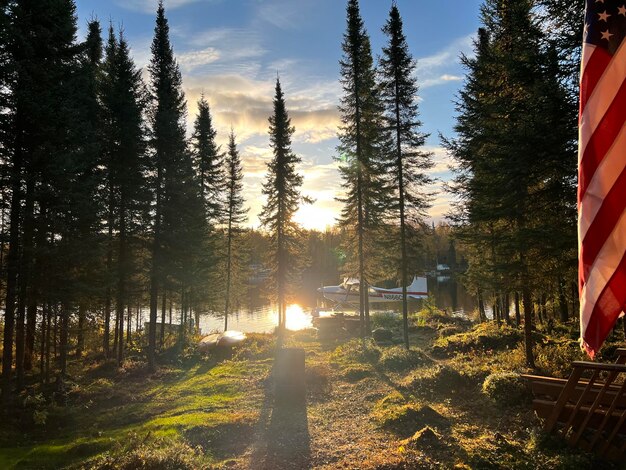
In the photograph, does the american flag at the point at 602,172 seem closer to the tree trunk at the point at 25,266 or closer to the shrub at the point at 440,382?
the shrub at the point at 440,382

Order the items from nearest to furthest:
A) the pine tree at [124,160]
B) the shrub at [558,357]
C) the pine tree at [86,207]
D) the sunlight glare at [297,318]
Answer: the shrub at [558,357] < the pine tree at [86,207] < the pine tree at [124,160] < the sunlight glare at [297,318]

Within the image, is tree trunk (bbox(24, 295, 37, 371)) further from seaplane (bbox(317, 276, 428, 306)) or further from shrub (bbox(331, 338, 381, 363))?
A: seaplane (bbox(317, 276, 428, 306))

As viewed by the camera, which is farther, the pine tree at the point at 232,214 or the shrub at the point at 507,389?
the pine tree at the point at 232,214

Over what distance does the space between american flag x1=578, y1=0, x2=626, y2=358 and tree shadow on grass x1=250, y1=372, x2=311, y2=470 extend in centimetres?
724

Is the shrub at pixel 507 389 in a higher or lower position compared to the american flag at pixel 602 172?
lower

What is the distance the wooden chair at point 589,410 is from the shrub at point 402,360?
34.1 feet

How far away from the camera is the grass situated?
313 inches

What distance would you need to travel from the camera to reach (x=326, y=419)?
11828 mm

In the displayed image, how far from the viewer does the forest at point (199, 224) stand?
1114 centimetres

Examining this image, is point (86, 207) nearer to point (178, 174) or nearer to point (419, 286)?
point (178, 174)

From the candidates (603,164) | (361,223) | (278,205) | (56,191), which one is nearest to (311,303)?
(278,205)

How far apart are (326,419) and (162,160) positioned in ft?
56.6

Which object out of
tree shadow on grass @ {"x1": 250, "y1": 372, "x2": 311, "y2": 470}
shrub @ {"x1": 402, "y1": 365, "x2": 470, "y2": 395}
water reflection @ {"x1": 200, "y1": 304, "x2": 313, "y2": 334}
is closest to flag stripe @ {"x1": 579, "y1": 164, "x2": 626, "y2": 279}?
tree shadow on grass @ {"x1": 250, "y1": 372, "x2": 311, "y2": 470}

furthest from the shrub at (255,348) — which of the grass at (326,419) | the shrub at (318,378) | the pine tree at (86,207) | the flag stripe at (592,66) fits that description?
the flag stripe at (592,66)
